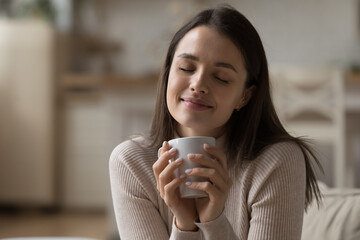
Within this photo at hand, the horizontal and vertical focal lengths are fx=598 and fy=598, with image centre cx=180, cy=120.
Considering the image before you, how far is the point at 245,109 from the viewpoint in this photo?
1.31m

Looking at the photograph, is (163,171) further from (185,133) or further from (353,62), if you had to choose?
(353,62)

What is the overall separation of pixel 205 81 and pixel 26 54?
377 centimetres

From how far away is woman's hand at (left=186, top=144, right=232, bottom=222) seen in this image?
3.35ft

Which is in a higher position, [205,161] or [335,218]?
[205,161]

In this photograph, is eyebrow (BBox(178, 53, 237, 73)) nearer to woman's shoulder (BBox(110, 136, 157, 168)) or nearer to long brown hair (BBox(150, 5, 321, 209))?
long brown hair (BBox(150, 5, 321, 209))

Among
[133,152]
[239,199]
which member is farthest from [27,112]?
[239,199]

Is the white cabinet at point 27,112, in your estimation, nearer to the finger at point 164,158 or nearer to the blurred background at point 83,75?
the blurred background at point 83,75

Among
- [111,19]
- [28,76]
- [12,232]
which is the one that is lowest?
[12,232]

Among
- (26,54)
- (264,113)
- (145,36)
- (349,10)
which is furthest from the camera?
(145,36)

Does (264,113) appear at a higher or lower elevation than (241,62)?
lower

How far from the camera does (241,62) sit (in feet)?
3.89

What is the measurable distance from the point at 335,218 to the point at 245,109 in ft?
1.13

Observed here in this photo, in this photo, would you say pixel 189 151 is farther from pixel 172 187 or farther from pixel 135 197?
pixel 135 197

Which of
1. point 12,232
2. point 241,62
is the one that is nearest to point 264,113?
point 241,62
